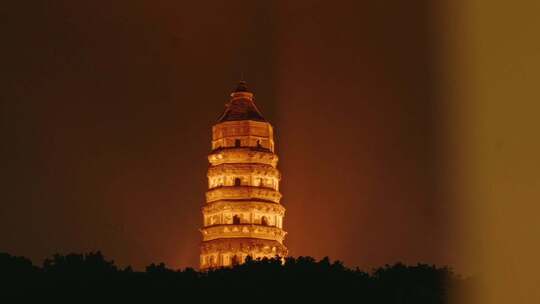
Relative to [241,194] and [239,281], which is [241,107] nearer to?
[241,194]

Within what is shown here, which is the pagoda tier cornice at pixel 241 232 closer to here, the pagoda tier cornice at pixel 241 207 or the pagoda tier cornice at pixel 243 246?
the pagoda tier cornice at pixel 243 246

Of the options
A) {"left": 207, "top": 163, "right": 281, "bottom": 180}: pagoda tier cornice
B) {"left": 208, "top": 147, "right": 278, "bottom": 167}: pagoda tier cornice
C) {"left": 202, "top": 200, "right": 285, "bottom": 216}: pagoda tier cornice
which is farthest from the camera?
{"left": 208, "top": 147, "right": 278, "bottom": 167}: pagoda tier cornice

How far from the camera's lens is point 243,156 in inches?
5202

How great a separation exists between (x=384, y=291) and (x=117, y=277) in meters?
14.2

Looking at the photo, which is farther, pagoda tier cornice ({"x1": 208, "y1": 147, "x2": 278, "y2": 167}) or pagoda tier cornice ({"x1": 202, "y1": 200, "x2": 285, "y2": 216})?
pagoda tier cornice ({"x1": 208, "y1": 147, "x2": 278, "y2": 167})

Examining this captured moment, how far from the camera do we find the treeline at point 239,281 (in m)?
95.9

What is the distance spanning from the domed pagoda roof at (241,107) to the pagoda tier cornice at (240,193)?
5.54 meters

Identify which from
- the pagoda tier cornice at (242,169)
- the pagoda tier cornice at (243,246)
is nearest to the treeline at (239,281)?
the pagoda tier cornice at (243,246)

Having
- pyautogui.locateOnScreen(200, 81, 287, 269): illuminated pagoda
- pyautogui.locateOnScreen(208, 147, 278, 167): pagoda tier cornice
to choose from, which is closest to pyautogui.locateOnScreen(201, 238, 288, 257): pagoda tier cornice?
pyautogui.locateOnScreen(200, 81, 287, 269): illuminated pagoda

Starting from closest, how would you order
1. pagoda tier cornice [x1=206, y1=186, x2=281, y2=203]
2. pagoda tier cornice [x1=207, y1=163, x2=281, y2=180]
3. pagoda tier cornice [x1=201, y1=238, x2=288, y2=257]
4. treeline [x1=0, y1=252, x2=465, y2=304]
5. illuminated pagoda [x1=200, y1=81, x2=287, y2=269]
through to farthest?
treeline [x1=0, y1=252, x2=465, y2=304], pagoda tier cornice [x1=201, y1=238, x2=288, y2=257], illuminated pagoda [x1=200, y1=81, x2=287, y2=269], pagoda tier cornice [x1=206, y1=186, x2=281, y2=203], pagoda tier cornice [x1=207, y1=163, x2=281, y2=180]

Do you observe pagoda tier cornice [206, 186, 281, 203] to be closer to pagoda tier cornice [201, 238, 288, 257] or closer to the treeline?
pagoda tier cornice [201, 238, 288, 257]

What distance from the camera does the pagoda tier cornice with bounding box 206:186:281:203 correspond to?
430 feet

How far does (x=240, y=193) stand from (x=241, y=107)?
24.1ft

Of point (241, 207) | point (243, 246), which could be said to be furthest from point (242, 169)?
point (243, 246)
